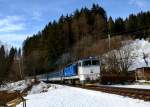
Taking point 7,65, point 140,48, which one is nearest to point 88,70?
point 7,65

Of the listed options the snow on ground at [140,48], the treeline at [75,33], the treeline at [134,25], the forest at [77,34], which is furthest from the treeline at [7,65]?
the treeline at [134,25]

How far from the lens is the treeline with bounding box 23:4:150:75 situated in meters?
119

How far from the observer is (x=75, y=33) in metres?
129

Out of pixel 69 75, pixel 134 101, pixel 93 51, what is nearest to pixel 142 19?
pixel 93 51

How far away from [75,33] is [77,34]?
3.16ft

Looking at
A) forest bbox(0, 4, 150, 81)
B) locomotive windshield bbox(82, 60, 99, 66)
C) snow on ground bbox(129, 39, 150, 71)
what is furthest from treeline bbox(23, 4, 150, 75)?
locomotive windshield bbox(82, 60, 99, 66)

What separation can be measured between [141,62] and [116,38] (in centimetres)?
3199

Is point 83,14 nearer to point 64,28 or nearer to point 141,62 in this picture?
point 64,28

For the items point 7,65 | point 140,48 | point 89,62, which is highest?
point 140,48

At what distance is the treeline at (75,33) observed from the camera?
119438 millimetres

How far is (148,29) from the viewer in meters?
120

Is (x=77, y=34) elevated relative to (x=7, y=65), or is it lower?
elevated

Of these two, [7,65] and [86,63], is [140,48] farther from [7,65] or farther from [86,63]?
[86,63]

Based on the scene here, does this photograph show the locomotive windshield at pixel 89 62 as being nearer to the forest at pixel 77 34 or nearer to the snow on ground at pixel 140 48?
the snow on ground at pixel 140 48
